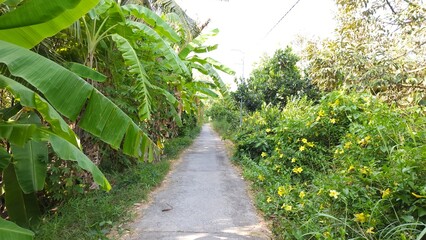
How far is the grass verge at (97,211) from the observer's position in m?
3.47

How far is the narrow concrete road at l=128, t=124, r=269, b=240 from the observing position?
150 inches

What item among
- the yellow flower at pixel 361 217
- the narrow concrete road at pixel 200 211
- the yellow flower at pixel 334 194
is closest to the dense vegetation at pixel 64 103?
the narrow concrete road at pixel 200 211

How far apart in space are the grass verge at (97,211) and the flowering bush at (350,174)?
229cm

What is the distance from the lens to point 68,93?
2.53 metres

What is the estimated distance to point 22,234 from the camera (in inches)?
86.7

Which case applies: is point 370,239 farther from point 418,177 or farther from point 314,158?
point 314,158

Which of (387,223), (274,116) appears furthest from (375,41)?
(387,223)

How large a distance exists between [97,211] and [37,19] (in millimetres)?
2871

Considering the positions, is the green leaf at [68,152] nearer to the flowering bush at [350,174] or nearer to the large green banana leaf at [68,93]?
the large green banana leaf at [68,93]

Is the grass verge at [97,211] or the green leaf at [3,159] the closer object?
the green leaf at [3,159]

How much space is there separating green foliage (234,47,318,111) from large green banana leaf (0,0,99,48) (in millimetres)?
9573

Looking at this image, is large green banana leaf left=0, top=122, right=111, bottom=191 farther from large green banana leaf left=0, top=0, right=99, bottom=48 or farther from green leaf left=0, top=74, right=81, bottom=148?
large green banana leaf left=0, top=0, right=99, bottom=48

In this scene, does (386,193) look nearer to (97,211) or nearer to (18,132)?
(18,132)

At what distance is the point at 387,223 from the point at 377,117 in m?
1.71
